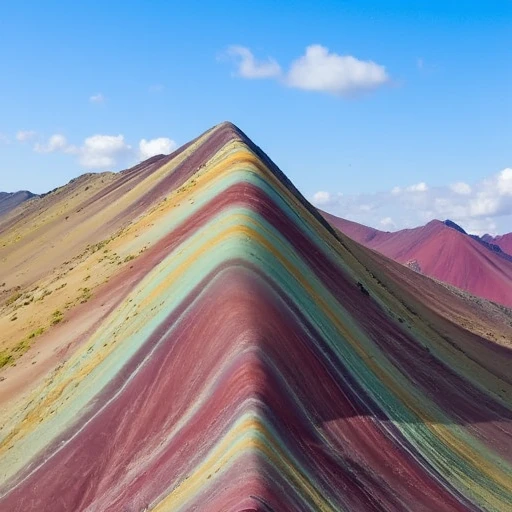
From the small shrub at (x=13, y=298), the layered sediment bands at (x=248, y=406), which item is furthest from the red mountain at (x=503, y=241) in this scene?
the layered sediment bands at (x=248, y=406)

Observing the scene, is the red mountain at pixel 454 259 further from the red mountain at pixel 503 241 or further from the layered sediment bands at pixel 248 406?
the layered sediment bands at pixel 248 406

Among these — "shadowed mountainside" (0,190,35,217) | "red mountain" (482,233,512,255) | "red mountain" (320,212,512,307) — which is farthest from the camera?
"red mountain" (482,233,512,255)

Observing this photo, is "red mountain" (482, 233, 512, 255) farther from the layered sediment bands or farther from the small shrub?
the layered sediment bands

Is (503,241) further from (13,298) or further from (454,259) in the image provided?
(13,298)

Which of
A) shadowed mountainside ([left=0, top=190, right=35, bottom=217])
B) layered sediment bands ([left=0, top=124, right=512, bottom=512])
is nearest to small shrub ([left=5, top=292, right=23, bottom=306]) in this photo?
layered sediment bands ([left=0, top=124, right=512, bottom=512])

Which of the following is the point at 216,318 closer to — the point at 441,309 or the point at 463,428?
the point at 463,428

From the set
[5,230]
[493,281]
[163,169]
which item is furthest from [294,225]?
[493,281]

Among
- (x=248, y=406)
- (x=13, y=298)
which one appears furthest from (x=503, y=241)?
(x=248, y=406)
